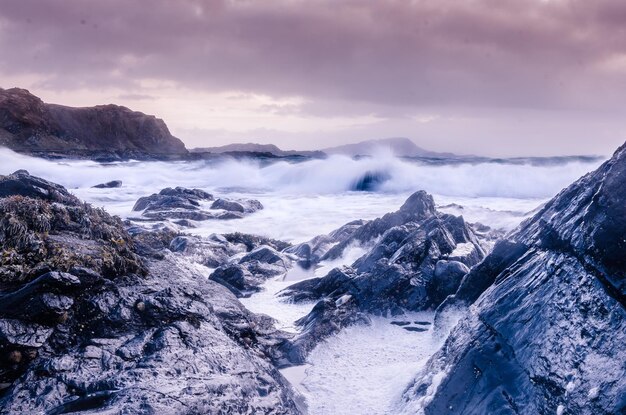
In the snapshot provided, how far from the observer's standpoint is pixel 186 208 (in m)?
25.9

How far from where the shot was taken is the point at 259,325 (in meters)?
8.79

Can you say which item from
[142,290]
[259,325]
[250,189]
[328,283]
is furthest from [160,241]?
[250,189]

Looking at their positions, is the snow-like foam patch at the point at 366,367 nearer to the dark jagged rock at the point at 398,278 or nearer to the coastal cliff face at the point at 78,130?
the dark jagged rock at the point at 398,278

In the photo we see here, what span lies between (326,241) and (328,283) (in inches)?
246

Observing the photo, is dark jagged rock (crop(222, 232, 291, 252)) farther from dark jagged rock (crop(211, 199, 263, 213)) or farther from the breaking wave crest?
the breaking wave crest

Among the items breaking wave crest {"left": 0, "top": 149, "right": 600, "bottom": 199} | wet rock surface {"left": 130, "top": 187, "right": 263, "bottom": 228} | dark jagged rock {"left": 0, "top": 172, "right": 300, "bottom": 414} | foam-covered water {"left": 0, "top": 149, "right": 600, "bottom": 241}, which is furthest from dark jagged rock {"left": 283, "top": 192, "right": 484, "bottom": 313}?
breaking wave crest {"left": 0, "top": 149, "right": 600, "bottom": 199}

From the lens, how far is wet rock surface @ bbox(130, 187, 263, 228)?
2331 centimetres

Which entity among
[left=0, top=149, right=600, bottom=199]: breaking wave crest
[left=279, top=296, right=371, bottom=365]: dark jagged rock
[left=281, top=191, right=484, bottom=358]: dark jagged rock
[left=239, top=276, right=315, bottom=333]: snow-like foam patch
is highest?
[left=0, top=149, right=600, bottom=199]: breaking wave crest

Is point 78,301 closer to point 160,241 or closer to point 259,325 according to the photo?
point 259,325

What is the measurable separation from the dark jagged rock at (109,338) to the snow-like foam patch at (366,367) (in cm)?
78

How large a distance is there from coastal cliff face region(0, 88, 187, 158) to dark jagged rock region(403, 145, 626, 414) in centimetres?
7688

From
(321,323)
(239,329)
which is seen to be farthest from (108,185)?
(239,329)

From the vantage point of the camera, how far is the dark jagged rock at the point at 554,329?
4.18m

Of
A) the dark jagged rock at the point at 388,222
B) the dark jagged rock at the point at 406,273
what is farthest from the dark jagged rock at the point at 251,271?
the dark jagged rock at the point at 388,222
